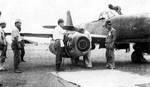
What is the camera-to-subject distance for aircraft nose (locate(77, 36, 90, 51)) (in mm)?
10227

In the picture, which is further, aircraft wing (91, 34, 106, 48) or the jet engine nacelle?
aircraft wing (91, 34, 106, 48)

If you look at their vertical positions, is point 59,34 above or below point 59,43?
above

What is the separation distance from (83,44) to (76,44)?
30 centimetres

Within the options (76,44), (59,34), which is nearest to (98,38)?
(76,44)

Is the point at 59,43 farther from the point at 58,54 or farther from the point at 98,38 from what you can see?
the point at 98,38

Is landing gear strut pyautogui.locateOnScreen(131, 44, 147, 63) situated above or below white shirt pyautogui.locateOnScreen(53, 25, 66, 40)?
below

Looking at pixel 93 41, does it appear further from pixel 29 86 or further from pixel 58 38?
pixel 29 86

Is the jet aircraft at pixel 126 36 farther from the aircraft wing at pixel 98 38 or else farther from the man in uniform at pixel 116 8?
the man in uniform at pixel 116 8

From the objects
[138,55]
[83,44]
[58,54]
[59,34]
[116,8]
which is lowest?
[138,55]

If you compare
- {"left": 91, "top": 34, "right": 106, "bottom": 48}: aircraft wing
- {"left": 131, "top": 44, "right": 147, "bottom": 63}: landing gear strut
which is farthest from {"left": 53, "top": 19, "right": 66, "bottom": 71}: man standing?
{"left": 131, "top": 44, "right": 147, "bottom": 63}: landing gear strut

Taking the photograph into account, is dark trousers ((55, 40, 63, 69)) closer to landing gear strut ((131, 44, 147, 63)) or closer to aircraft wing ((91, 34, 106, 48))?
aircraft wing ((91, 34, 106, 48))

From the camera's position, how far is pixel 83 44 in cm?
1029

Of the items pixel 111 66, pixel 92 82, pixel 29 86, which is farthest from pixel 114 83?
pixel 111 66

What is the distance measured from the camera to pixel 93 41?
11.5 metres
